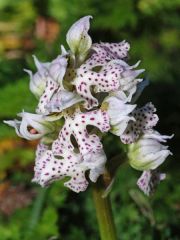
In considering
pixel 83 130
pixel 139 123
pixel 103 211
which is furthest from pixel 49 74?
pixel 103 211

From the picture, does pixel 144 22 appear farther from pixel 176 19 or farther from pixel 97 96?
pixel 97 96

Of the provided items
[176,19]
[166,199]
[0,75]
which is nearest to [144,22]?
[176,19]

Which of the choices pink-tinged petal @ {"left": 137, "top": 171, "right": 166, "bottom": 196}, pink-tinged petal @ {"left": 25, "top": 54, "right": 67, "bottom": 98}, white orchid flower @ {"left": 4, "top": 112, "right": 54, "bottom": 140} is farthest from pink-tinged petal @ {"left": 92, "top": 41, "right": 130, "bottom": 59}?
pink-tinged petal @ {"left": 137, "top": 171, "right": 166, "bottom": 196}

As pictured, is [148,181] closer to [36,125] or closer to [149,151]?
[149,151]

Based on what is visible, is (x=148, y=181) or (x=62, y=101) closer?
(x=62, y=101)

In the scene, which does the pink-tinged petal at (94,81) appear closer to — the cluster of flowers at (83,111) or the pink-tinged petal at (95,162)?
the cluster of flowers at (83,111)

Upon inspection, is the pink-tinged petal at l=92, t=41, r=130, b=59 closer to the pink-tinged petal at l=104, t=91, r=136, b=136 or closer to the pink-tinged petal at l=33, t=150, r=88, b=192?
the pink-tinged petal at l=104, t=91, r=136, b=136
